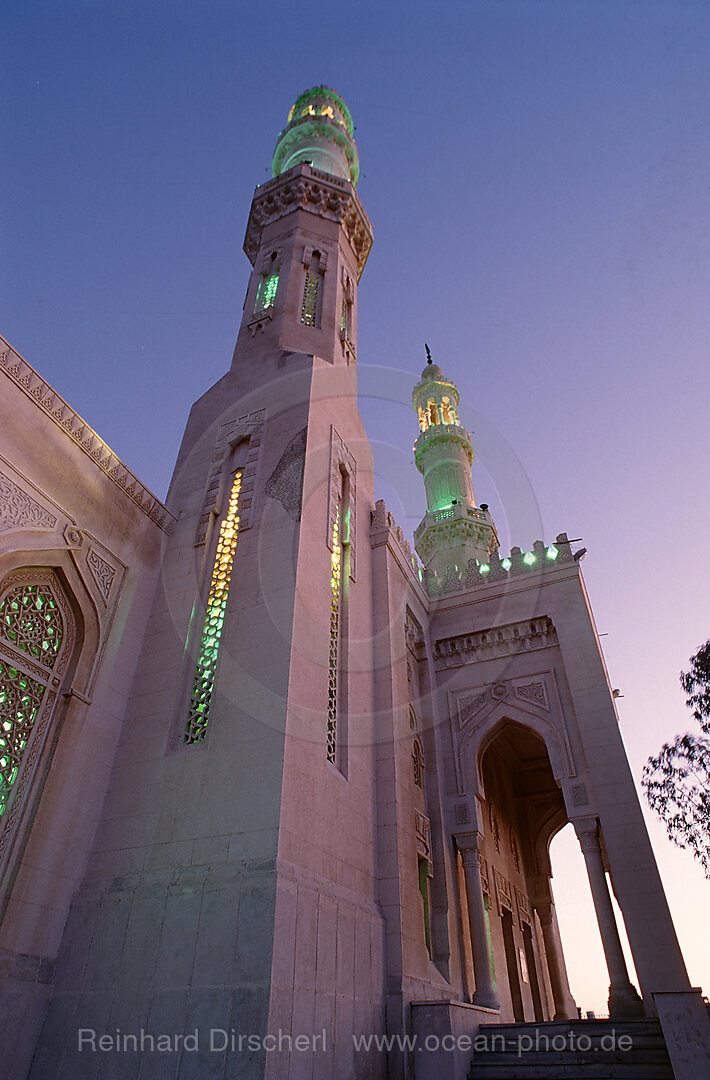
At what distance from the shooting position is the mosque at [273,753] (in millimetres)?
5984

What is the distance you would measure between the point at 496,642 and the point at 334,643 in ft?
14.5

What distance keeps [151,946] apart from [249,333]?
1053 centimetres

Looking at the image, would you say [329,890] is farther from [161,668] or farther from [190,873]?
[161,668]

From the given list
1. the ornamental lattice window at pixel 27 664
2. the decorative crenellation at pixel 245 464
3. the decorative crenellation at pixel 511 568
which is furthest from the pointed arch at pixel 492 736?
the ornamental lattice window at pixel 27 664

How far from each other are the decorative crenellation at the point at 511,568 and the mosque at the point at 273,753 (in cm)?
6

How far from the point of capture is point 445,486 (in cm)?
2191

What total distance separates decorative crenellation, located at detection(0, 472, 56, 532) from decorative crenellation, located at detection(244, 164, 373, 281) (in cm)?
993

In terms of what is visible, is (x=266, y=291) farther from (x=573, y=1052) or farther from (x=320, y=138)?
(x=573, y=1052)

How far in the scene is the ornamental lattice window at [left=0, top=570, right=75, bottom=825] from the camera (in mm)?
6887

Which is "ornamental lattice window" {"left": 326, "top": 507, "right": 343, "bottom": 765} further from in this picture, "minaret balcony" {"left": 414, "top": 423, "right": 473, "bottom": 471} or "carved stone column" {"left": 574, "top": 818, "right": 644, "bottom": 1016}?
"minaret balcony" {"left": 414, "top": 423, "right": 473, "bottom": 471}

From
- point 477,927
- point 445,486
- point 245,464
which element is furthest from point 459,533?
point 477,927

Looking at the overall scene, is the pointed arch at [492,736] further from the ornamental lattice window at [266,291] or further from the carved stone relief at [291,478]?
the ornamental lattice window at [266,291]

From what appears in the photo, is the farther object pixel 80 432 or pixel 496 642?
pixel 496 642

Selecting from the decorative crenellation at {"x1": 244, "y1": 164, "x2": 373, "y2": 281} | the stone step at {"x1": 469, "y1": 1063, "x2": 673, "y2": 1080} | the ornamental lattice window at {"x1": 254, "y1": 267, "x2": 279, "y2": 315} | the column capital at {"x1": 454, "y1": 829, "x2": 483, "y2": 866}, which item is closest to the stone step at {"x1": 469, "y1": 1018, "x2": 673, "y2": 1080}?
the stone step at {"x1": 469, "y1": 1063, "x2": 673, "y2": 1080}
